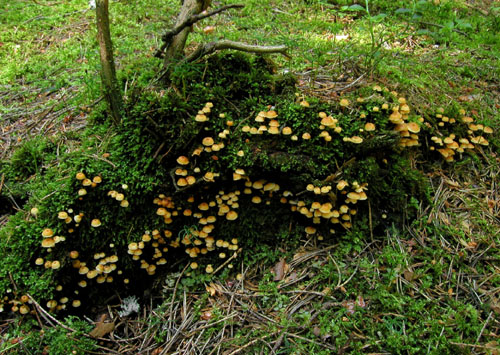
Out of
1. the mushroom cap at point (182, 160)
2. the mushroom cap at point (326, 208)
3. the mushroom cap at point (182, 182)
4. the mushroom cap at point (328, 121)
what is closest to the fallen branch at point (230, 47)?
the mushroom cap at point (328, 121)

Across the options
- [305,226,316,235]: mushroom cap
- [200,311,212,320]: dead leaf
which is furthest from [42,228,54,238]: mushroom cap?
[305,226,316,235]: mushroom cap

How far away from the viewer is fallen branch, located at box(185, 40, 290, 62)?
11.4ft

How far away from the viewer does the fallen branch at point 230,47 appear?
136 inches

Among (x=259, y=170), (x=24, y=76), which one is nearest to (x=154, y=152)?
(x=259, y=170)

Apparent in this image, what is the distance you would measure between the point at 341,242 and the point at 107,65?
2.98m

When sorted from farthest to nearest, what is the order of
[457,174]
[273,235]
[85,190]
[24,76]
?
[24,76] → [457,174] → [273,235] → [85,190]

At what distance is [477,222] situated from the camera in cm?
356

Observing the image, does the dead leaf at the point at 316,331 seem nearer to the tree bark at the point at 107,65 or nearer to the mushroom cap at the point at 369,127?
the mushroom cap at the point at 369,127

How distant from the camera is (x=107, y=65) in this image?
348 cm

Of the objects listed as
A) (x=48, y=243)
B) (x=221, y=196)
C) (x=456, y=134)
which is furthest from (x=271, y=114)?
(x=48, y=243)

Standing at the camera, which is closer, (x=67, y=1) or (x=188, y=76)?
(x=188, y=76)

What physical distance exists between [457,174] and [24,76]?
611 centimetres

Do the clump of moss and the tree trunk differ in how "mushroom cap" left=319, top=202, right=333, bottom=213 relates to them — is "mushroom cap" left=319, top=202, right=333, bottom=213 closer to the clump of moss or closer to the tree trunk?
the clump of moss

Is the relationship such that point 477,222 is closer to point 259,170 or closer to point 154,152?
point 259,170
